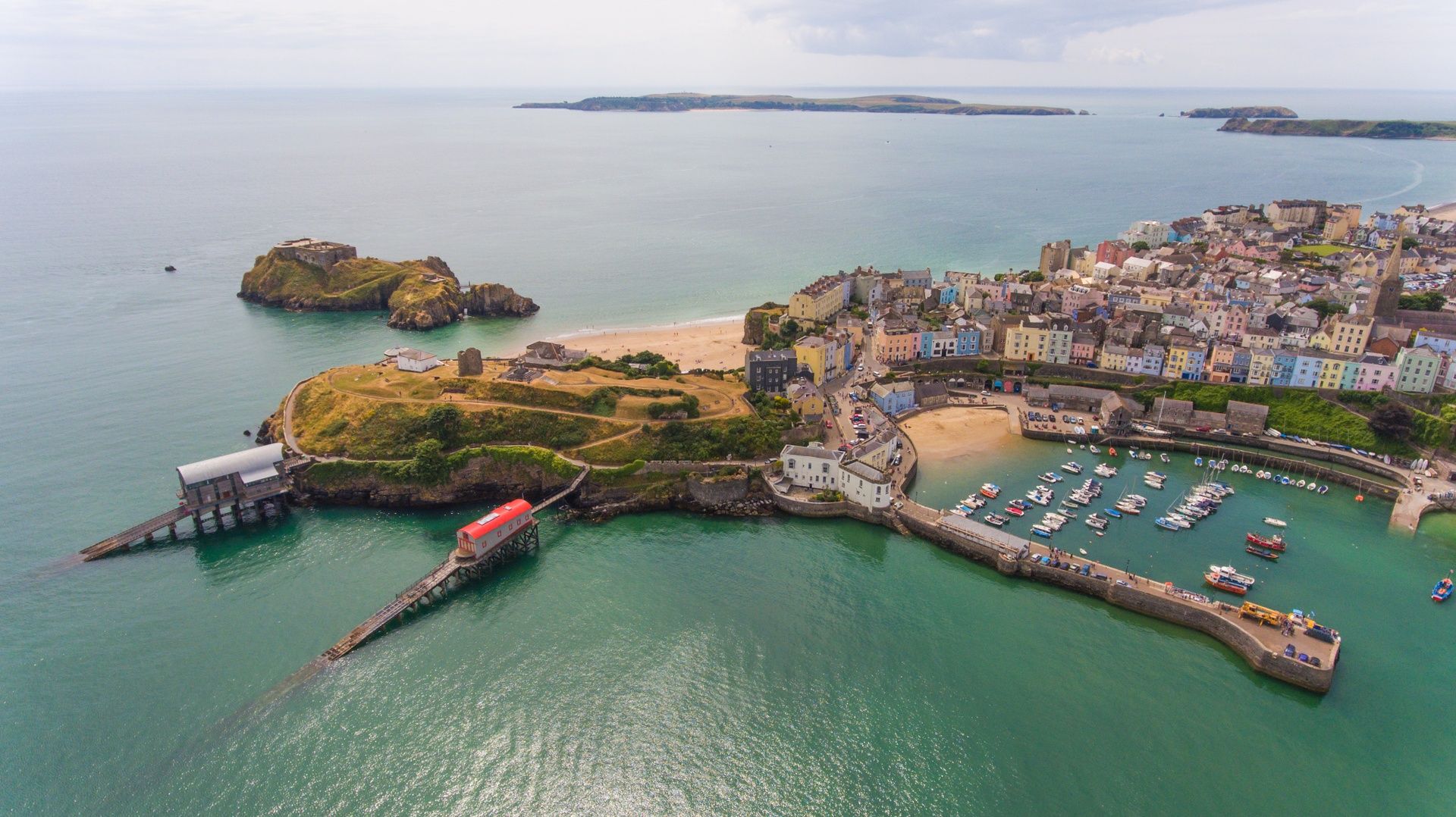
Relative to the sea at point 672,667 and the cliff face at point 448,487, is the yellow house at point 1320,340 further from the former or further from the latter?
the cliff face at point 448,487

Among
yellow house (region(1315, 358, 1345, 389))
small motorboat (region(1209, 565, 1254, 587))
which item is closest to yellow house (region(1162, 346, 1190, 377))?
yellow house (region(1315, 358, 1345, 389))

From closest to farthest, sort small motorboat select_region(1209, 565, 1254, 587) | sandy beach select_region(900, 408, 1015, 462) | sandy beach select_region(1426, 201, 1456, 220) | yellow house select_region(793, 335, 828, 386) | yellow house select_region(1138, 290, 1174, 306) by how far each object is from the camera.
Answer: small motorboat select_region(1209, 565, 1254, 587) → sandy beach select_region(900, 408, 1015, 462) → yellow house select_region(793, 335, 828, 386) → yellow house select_region(1138, 290, 1174, 306) → sandy beach select_region(1426, 201, 1456, 220)

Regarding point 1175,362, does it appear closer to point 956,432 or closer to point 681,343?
point 956,432

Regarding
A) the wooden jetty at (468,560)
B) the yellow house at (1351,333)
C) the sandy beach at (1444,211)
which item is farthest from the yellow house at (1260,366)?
the sandy beach at (1444,211)

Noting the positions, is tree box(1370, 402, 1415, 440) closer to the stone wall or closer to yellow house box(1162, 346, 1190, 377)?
yellow house box(1162, 346, 1190, 377)

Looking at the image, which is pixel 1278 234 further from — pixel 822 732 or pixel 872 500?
pixel 822 732

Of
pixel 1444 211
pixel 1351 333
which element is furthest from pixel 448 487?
pixel 1444 211
